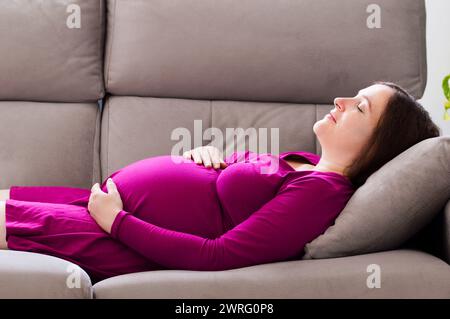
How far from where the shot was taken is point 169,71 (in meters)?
1.89

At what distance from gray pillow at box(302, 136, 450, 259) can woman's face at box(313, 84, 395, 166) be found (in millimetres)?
143

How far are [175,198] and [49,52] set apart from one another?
72 cm

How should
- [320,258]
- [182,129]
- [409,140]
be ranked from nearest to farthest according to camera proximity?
[320,258]
[409,140]
[182,129]

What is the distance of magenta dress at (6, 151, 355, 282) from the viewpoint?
135 centimetres

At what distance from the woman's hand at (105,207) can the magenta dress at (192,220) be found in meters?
0.02

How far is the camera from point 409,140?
1.51m

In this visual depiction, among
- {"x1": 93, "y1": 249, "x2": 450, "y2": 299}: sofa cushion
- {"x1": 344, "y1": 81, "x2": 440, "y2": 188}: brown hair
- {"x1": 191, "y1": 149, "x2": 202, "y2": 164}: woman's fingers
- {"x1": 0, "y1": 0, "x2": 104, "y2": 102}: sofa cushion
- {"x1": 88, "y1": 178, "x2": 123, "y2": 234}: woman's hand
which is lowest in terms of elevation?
{"x1": 93, "y1": 249, "x2": 450, "y2": 299}: sofa cushion

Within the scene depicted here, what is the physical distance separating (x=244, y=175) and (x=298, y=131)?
0.50 meters

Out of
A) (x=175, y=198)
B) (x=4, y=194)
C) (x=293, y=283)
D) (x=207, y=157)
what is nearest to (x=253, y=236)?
(x=293, y=283)

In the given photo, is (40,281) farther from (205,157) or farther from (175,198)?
(205,157)

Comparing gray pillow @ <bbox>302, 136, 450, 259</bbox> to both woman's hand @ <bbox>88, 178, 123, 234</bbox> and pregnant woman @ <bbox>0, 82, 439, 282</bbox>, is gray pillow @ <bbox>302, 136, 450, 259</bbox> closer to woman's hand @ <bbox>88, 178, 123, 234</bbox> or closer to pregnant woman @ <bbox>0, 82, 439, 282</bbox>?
pregnant woman @ <bbox>0, 82, 439, 282</bbox>

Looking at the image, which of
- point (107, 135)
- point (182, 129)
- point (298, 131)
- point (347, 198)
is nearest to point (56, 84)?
point (107, 135)

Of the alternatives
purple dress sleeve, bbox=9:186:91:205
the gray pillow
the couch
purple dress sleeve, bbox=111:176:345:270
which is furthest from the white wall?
purple dress sleeve, bbox=9:186:91:205

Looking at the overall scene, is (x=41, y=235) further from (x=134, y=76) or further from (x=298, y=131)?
(x=298, y=131)
